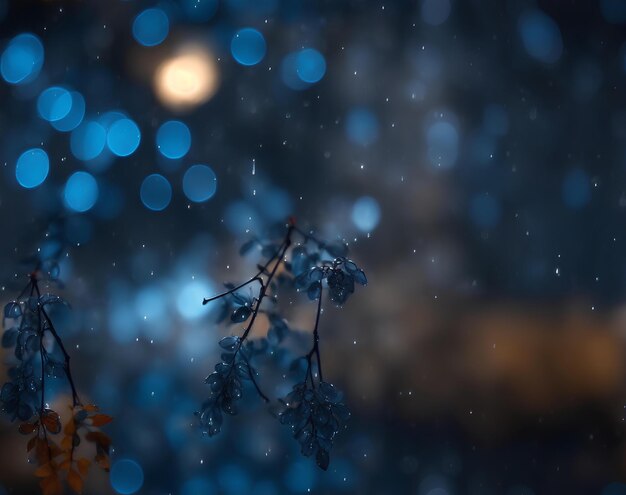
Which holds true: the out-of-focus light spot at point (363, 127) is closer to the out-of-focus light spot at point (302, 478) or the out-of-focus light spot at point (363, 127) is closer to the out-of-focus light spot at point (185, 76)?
the out-of-focus light spot at point (185, 76)

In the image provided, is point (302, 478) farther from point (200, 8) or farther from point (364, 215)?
point (200, 8)

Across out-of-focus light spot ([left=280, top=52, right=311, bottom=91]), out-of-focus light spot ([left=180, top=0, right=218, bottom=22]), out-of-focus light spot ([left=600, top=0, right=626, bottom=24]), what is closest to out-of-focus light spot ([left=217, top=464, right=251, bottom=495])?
out-of-focus light spot ([left=280, top=52, right=311, bottom=91])

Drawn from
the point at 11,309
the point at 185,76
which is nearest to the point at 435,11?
the point at 185,76

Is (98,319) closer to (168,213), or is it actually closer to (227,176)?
(168,213)

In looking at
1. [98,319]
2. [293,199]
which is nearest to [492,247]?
[293,199]

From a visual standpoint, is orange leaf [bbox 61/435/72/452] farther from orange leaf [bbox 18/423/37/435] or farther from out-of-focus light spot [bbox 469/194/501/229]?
out-of-focus light spot [bbox 469/194/501/229]

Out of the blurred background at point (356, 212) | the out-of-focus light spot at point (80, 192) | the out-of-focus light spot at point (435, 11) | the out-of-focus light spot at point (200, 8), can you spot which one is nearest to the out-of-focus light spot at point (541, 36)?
the blurred background at point (356, 212)
